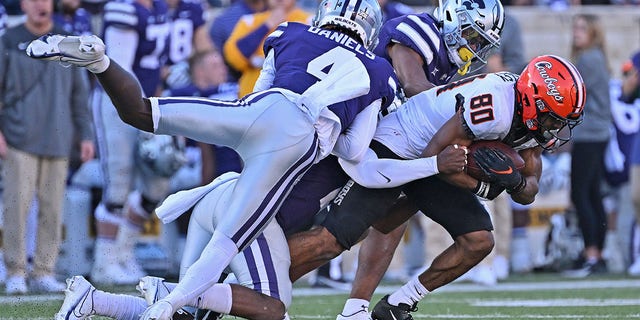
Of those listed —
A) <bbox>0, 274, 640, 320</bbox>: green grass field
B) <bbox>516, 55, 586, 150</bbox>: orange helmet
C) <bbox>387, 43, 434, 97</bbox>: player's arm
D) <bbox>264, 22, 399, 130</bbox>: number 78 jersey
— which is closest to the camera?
<bbox>264, 22, 399, 130</bbox>: number 78 jersey

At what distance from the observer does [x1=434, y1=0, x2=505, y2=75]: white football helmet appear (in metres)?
6.03

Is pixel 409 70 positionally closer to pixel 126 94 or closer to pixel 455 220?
pixel 455 220

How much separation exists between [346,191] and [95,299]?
1.20 meters

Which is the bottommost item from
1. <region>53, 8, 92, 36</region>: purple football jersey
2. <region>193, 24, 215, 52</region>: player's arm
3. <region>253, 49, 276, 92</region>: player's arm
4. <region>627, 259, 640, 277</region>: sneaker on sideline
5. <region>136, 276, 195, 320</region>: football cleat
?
<region>627, 259, 640, 277</region>: sneaker on sideline

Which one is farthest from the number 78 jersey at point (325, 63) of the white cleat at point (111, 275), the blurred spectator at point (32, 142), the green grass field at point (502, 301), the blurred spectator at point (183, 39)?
the blurred spectator at point (183, 39)

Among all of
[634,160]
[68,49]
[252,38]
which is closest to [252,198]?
[68,49]

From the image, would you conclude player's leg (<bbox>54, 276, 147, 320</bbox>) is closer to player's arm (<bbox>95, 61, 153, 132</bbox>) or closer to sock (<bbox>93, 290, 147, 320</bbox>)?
sock (<bbox>93, 290, 147, 320</bbox>)

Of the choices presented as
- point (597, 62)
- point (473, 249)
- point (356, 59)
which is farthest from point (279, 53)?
point (597, 62)

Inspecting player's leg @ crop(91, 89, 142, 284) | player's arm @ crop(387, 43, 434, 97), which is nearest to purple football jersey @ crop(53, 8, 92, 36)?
player's leg @ crop(91, 89, 142, 284)

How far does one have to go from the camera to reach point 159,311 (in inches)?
191

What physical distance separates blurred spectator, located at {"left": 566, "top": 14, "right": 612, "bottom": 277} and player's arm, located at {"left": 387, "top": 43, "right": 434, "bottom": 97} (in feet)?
14.1

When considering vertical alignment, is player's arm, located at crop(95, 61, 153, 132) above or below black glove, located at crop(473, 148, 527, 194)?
above

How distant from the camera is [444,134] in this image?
5.50 m

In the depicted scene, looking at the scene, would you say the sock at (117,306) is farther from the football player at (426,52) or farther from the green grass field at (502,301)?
the football player at (426,52)
